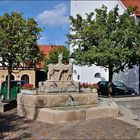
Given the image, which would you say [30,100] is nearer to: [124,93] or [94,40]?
[94,40]

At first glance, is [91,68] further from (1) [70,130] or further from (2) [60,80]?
(1) [70,130]

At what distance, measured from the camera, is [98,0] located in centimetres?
4725

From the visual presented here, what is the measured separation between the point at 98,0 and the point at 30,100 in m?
31.7

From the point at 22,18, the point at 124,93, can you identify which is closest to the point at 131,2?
the point at 124,93

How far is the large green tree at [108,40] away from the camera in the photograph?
97.4 feet

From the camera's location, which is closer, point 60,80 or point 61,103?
point 61,103

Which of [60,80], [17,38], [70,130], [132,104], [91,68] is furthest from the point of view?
[91,68]

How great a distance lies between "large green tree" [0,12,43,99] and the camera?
23781 millimetres

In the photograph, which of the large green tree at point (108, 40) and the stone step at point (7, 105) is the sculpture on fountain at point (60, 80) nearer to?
the stone step at point (7, 105)

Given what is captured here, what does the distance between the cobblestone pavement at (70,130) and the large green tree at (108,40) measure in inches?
529

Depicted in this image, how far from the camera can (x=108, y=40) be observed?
99.2 ft

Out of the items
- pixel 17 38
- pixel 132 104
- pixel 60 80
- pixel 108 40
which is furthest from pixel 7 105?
pixel 108 40

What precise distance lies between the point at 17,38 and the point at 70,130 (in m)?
11.1

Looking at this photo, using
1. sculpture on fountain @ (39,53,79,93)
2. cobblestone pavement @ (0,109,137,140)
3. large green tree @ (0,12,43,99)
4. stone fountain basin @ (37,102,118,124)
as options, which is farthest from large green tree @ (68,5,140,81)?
cobblestone pavement @ (0,109,137,140)
